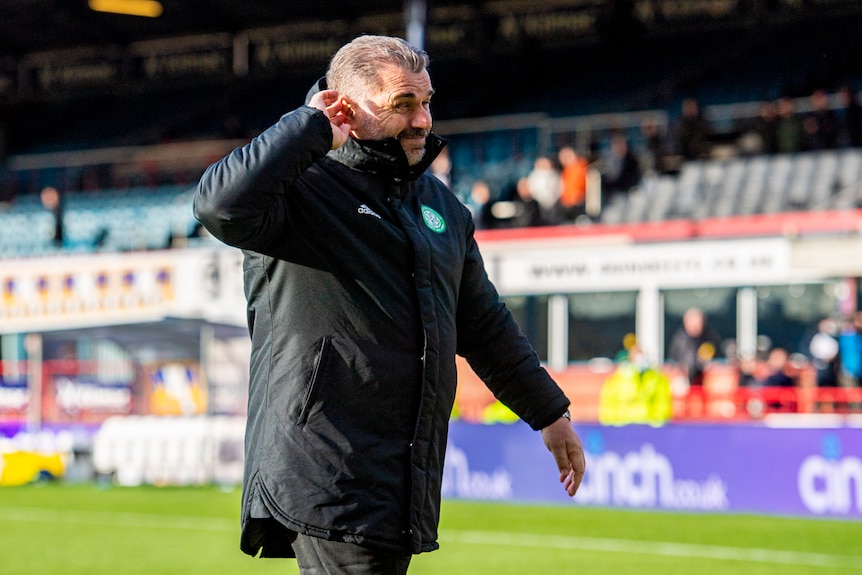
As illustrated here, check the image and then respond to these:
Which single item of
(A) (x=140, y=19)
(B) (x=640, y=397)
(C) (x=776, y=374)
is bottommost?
(B) (x=640, y=397)

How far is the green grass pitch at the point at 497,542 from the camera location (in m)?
10.4

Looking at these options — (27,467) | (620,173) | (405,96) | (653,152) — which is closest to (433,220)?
(405,96)

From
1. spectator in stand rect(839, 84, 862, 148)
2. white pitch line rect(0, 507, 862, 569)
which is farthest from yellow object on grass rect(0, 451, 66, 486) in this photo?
spectator in stand rect(839, 84, 862, 148)

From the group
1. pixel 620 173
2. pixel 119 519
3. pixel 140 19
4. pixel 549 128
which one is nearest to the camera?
pixel 119 519

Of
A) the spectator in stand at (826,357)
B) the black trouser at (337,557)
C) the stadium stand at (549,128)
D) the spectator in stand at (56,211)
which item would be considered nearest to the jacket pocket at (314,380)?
the black trouser at (337,557)

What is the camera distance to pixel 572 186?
21844mm

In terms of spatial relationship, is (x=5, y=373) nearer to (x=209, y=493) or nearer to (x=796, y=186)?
(x=209, y=493)

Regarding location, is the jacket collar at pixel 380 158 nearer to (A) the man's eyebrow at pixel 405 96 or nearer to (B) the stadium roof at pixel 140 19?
(A) the man's eyebrow at pixel 405 96

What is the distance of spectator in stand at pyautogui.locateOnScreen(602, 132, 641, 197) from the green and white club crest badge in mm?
18383

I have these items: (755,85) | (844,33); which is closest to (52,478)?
(755,85)

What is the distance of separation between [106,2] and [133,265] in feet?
33.8

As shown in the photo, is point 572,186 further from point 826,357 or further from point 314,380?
point 314,380

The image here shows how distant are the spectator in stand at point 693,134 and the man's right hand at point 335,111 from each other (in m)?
18.7

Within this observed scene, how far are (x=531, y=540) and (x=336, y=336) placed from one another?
8.79 meters
